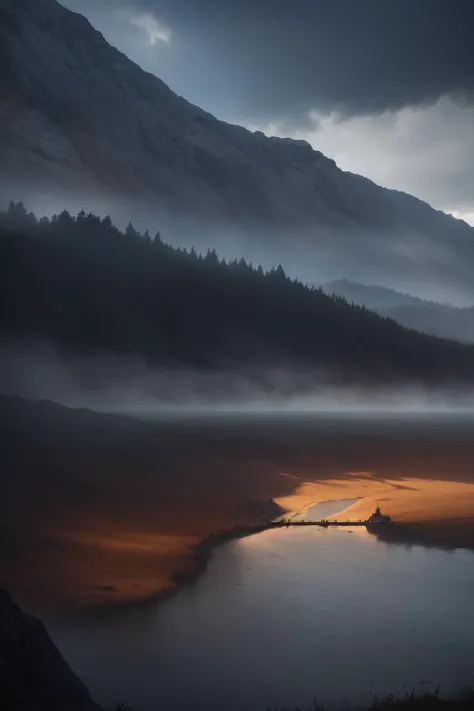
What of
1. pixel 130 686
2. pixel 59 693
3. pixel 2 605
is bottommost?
pixel 130 686

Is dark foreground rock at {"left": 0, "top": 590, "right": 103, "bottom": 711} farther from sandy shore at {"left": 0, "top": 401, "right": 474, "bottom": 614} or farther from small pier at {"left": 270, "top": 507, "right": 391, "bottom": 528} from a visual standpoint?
small pier at {"left": 270, "top": 507, "right": 391, "bottom": 528}

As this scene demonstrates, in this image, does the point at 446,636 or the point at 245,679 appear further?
the point at 446,636

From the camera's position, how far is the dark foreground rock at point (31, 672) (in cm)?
1336

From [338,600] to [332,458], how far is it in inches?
2765

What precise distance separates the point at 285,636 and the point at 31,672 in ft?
40.4

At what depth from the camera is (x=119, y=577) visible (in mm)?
29578

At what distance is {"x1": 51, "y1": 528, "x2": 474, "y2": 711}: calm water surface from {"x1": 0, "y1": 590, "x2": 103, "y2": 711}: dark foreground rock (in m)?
4.40

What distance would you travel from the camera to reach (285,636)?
2444 centimetres

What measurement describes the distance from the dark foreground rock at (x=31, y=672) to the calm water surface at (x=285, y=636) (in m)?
4.40

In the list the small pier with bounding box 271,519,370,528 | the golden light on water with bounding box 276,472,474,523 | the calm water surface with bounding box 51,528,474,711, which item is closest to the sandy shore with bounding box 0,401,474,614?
the golden light on water with bounding box 276,472,474,523

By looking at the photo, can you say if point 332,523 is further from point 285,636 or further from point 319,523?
point 285,636

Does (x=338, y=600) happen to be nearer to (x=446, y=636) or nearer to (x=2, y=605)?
(x=446, y=636)

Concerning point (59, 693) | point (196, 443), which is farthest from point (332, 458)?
point (59, 693)

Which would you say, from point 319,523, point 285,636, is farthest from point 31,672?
point 319,523
